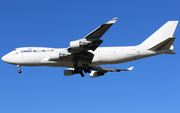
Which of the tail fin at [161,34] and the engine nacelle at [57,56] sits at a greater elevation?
the tail fin at [161,34]

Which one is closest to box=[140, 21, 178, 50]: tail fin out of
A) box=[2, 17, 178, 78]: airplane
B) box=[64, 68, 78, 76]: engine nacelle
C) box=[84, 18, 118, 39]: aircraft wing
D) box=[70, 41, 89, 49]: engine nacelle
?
box=[2, 17, 178, 78]: airplane

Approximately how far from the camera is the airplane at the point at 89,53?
27067 mm

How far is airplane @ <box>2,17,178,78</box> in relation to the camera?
88.8 ft

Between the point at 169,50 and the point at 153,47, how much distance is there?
1947mm

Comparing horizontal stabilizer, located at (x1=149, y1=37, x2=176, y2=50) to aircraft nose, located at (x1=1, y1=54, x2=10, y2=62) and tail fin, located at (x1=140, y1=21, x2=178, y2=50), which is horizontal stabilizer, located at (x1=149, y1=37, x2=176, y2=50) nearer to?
tail fin, located at (x1=140, y1=21, x2=178, y2=50)

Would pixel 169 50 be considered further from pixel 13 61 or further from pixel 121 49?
pixel 13 61

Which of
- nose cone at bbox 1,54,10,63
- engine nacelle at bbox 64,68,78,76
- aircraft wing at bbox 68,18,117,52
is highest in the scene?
nose cone at bbox 1,54,10,63

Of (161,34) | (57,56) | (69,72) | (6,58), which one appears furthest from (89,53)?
(6,58)

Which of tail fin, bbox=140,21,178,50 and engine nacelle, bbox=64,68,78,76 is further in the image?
A: engine nacelle, bbox=64,68,78,76

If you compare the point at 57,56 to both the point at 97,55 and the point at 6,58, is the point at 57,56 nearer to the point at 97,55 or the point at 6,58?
the point at 97,55

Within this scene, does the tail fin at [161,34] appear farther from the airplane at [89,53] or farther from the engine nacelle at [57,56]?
the engine nacelle at [57,56]

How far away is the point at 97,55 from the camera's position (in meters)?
29.4

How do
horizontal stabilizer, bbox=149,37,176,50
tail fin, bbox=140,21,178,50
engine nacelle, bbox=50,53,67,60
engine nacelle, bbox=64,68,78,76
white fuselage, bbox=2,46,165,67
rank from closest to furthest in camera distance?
horizontal stabilizer, bbox=149,37,176,50 < engine nacelle, bbox=50,53,67,60 < white fuselage, bbox=2,46,165,67 < tail fin, bbox=140,21,178,50 < engine nacelle, bbox=64,68,78,76

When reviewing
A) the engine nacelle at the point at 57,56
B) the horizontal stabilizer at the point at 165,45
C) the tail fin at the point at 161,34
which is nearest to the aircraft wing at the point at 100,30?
the engine nacelle at the point at 57,56
